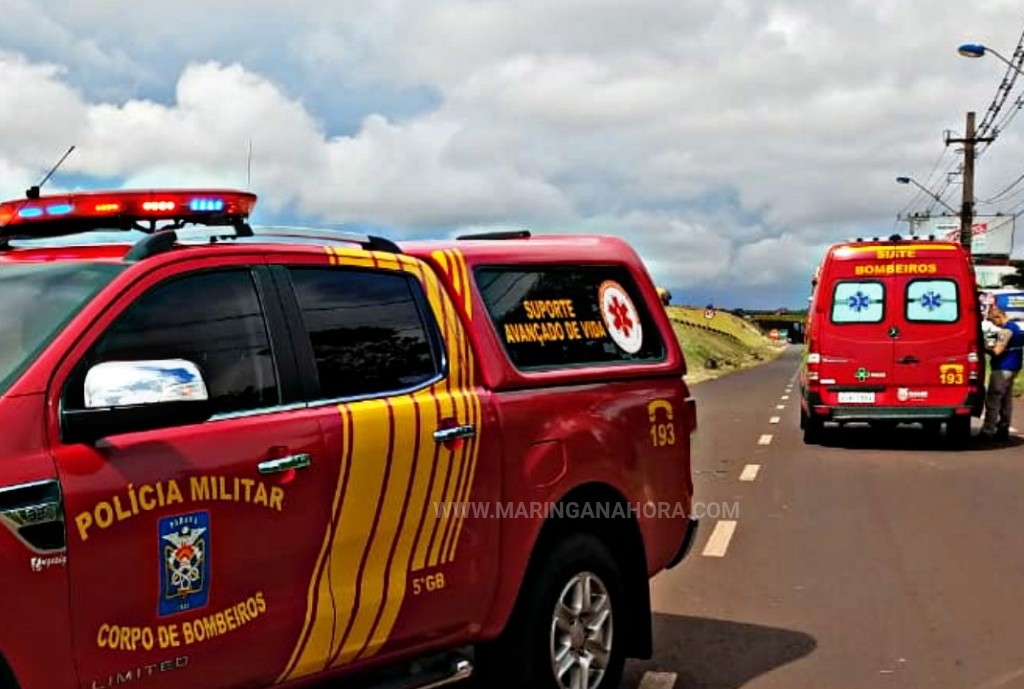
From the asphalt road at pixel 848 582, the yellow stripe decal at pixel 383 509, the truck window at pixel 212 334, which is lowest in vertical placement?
the asphalt road at pixel 848 582

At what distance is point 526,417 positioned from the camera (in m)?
4.46

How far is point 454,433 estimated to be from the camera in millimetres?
4137

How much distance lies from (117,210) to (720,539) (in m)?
5.72

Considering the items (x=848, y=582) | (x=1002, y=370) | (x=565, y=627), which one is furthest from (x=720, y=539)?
(x=1002, y=370)

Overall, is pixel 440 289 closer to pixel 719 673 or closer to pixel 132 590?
pixel 132 590

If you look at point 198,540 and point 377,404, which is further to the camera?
point 377,404

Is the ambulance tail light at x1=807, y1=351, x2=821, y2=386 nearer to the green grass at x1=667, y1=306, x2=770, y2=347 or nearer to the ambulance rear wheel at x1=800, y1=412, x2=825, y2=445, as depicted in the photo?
the ambulance rear wheel at x1=800, y1=412, x2=825, y2=445

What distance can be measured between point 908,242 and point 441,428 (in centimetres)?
1205

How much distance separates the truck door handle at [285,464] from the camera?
3424 millimetres

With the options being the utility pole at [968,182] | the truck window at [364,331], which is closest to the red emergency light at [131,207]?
the truck window at [364,331]

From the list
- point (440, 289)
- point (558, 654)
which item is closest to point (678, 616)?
point (558, 654)

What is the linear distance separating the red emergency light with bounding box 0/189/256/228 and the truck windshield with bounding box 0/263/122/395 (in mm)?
681

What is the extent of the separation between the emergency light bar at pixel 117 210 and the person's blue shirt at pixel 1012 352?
1362cm

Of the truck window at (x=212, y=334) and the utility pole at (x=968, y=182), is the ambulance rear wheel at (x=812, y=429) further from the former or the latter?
the utility pole at (x=968, y=182)
